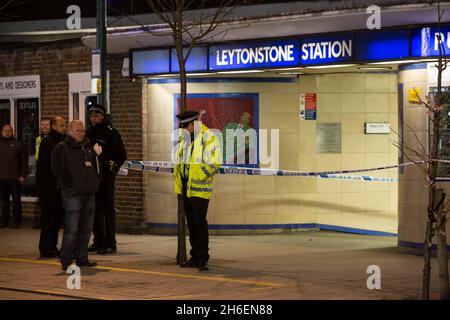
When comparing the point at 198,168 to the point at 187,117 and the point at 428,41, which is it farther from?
the point at 428,41

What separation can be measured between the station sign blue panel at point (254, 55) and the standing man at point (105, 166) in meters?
2.76

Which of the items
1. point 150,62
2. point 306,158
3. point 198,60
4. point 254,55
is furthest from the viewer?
point 306,158

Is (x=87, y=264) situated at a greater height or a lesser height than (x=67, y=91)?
lesser

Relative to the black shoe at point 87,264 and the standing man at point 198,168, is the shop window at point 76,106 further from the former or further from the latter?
the standing man at point 198,168

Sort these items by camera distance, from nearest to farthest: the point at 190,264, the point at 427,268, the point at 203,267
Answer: the point at 427,268, the point at 203,267, the point at 190,264

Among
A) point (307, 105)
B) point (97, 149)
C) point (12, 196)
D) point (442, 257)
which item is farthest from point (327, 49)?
point (12, 196)

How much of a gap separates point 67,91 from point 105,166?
5.06 m

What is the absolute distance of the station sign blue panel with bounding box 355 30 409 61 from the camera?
1387 cm

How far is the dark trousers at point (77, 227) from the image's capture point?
12.2 meters

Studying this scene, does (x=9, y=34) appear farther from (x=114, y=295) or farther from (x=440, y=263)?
(x=440, y=263)

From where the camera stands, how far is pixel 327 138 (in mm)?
17219

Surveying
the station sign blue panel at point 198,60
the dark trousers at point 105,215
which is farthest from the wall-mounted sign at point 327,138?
the dark trousers at point 105,215

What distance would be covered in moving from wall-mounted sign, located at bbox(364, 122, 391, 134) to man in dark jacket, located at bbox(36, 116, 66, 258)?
5.76 meters
